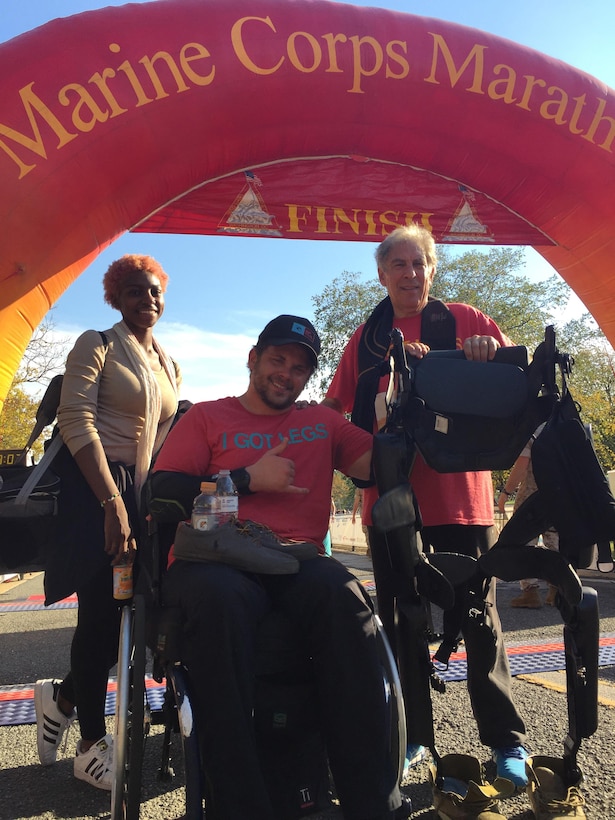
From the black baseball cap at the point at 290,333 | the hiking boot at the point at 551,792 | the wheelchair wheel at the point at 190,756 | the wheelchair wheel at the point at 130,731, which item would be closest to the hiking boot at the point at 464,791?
the hiking boot at the point at 551,792

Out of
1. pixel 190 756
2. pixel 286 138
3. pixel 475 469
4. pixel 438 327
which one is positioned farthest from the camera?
pixel 286 138

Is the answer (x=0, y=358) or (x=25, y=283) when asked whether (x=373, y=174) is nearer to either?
(x=25, y=283)

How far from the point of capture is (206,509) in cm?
159

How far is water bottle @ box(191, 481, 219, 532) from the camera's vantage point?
1.55 m

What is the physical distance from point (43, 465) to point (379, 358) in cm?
122

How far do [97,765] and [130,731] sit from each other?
573mm

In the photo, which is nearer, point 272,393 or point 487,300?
point 272,393

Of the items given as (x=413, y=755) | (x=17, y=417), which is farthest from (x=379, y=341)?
(x=17, y=417)

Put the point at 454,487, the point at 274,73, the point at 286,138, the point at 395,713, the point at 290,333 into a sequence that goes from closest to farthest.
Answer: the point at 395,713 → the point at 290,333 → the point at 454,487 → the point at 274,73 → the point at 286,138

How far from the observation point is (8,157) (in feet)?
9.92

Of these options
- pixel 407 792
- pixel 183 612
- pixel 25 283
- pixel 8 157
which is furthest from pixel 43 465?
pixel 8 157

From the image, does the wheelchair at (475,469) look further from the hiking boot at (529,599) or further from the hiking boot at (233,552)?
the hiking boot at (529,599)

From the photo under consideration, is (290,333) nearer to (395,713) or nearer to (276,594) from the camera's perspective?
(276,594)

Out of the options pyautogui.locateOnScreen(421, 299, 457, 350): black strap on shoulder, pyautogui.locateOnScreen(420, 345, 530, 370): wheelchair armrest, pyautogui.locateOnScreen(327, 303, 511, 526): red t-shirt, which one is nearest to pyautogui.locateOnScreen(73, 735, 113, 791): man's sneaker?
pyautogui.locateOnScreen(327, 303, 511, 526): red t-shirt
